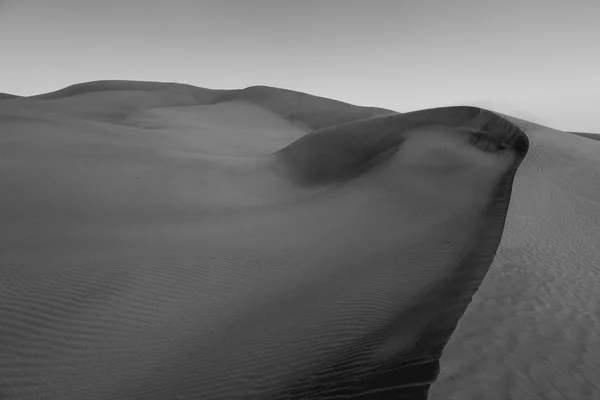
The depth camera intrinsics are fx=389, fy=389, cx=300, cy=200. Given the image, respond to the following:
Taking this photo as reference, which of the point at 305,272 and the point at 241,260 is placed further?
the point at 241,260

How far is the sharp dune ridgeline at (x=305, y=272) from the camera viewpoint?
254cm

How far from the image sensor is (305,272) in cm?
506

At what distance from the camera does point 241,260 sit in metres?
5.50

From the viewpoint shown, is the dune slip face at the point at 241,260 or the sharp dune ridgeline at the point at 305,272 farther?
the dune slip face at the point at 241,260

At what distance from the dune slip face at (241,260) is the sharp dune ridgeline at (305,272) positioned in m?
0.03

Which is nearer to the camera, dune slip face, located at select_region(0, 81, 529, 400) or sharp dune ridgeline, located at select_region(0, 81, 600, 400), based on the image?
sharp dune ridgeline, located at select_region(0, 81, 600, 400)

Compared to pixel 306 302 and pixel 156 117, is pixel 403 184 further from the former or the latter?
pixel 156 117

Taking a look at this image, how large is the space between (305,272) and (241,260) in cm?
100

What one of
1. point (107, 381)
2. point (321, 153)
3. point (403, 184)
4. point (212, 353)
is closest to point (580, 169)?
point (403, 184)

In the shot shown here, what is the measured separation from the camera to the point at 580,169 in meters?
7.92

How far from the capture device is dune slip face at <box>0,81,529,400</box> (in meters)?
2.93

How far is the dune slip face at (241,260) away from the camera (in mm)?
2928

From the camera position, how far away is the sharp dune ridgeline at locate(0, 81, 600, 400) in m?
2.54

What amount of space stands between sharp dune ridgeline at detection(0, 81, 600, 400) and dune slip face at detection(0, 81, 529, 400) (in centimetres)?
3
